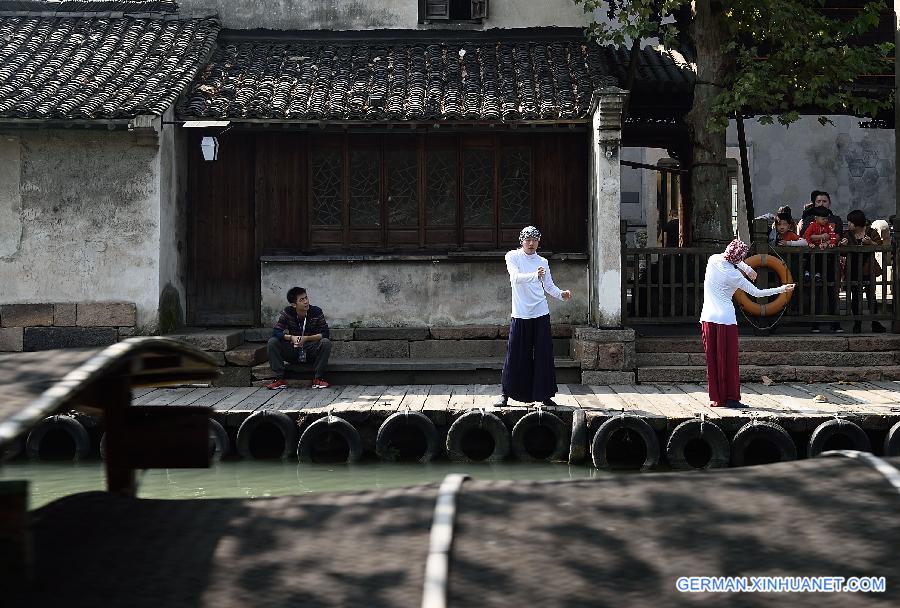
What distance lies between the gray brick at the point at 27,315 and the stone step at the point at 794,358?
22.9 feet

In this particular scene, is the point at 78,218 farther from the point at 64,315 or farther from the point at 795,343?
the point at 795,343

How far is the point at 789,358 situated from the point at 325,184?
19.8ft

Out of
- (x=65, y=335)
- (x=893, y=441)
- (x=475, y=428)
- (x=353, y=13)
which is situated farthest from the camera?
(x=353, y=13)

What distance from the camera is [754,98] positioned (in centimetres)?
1225

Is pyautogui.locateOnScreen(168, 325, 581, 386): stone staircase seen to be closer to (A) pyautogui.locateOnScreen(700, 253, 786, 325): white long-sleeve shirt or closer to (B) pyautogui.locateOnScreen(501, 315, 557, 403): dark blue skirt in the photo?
(B) pyautogui.locateOnScreen(501, 315, 557, 403): dark blue skirt

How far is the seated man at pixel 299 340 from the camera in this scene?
11.2 meters

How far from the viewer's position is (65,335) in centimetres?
1196

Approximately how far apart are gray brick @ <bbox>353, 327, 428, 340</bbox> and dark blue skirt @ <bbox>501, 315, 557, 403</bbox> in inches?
116

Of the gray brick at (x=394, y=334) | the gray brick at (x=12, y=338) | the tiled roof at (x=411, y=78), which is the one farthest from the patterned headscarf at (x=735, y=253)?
the gray brick at (x=12, y=338)

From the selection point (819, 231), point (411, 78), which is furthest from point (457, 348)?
point (819, 231)

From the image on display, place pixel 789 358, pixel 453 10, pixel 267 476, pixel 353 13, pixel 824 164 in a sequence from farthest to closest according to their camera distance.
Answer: pixel 824 164
pixel 453 10
pixel 353 13
pixel 789 358
pixel 267 476

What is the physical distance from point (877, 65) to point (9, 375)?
12855 millimetres

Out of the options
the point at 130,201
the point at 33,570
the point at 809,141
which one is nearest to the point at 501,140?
the point at 130,201

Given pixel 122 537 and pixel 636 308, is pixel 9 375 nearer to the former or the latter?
pixel 122 537
